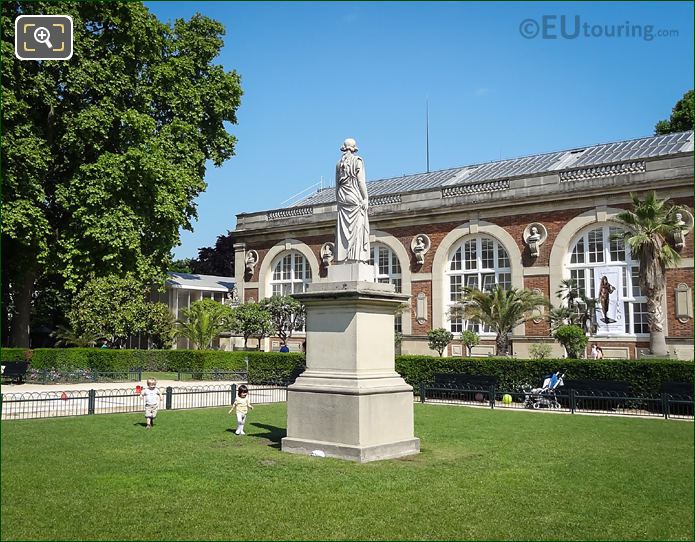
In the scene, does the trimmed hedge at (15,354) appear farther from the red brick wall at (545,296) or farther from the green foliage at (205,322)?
the red brick wall at (545,296)

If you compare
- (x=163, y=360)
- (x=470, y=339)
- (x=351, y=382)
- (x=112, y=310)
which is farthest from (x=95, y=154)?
(x=351, y=382)

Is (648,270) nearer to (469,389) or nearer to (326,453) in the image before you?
(469,389)

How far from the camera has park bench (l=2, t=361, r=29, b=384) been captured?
26431 mm

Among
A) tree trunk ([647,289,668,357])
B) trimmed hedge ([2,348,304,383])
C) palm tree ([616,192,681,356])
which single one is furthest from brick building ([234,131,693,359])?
trimmed hedge ([2,348,304,383])

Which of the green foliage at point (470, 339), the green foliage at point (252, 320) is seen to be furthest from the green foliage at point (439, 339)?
the green foliage at point (252, 320)

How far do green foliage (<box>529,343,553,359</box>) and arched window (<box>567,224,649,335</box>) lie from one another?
256 cm

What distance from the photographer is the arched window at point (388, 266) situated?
36.7 meters

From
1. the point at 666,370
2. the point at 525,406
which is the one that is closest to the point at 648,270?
the point at 666,370

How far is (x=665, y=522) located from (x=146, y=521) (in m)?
5.42

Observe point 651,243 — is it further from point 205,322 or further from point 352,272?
point 205,322

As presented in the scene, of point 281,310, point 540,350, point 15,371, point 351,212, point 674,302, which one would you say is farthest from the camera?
point 281,310

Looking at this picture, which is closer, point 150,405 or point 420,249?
point 150,405

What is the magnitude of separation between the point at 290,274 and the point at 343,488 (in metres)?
32.9

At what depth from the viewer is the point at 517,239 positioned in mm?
32594
